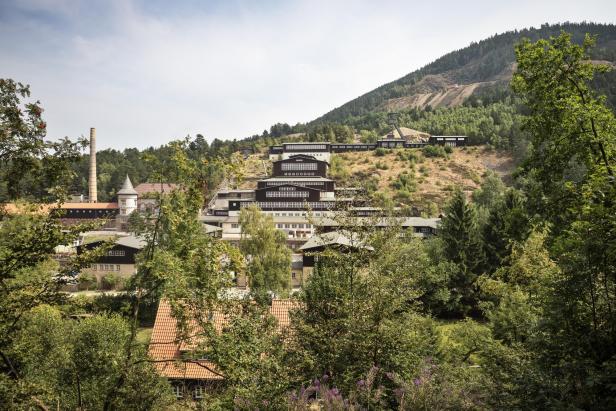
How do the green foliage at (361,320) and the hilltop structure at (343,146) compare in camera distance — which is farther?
the hilltop structure at (343,146)

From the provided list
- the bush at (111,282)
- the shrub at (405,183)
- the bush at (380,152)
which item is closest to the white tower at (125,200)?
the bush at (111,282)

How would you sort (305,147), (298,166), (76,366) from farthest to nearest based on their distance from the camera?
1. (305,147)
2. (298,166)
3. (76,366)

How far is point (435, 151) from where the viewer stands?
10375cm

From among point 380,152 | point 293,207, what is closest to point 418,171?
point 380,152

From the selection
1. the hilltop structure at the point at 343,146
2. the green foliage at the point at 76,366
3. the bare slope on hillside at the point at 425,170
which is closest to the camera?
the green foliage at the point at 76,366

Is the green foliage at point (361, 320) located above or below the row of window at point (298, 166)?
below

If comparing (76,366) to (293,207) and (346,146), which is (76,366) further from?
(346,146)

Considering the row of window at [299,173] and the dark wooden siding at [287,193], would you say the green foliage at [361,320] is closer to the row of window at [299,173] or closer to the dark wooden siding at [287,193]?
the dark wooden siding at [287,193]

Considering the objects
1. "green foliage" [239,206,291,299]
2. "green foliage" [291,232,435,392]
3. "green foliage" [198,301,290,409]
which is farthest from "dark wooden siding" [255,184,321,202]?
"green foliage" [198,301,290,409]

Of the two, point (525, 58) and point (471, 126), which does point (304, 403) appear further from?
point (471, 126)

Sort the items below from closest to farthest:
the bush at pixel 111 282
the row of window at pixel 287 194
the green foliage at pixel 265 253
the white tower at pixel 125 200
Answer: the green foliage at pixel 265 253, the bush at pixel 111 282, the row of window at pixel 287 194, the white tower at pixel 125 200

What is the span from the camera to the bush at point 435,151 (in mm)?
103000

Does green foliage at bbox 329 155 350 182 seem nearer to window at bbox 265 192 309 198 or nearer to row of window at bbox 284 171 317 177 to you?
row of window at bbox 284 171 317 177

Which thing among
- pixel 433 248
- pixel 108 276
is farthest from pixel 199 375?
pixel 108 276
